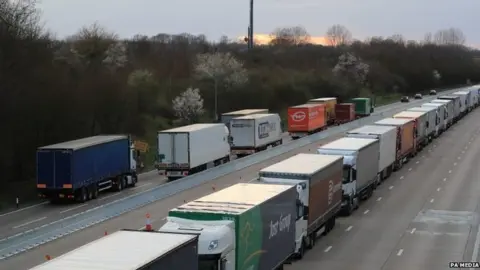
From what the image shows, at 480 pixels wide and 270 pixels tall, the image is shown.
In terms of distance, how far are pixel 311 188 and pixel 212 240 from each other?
9347mm

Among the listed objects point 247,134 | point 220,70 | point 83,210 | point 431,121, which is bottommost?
point 83,210

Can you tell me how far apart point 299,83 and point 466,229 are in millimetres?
82462

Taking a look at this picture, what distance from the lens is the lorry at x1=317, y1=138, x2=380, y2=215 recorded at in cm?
3166

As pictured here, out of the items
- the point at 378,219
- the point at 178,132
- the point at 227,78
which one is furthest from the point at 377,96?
the point at 378,219

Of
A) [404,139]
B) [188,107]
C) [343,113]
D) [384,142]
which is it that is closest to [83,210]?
[384,142]

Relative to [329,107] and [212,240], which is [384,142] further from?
[329,107]

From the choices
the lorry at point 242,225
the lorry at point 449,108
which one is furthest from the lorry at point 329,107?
the lorry at point 242,225

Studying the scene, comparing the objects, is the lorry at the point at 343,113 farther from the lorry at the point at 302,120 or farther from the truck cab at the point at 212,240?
the truck cab at the point at 212,240

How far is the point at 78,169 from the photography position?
119 ft

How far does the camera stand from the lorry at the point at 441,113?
71881mm

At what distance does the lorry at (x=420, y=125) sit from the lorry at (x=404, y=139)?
2.17 meters

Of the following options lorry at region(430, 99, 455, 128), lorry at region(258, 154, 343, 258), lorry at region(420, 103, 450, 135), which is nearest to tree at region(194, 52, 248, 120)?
lorry at region(430, 99, 455, 128)

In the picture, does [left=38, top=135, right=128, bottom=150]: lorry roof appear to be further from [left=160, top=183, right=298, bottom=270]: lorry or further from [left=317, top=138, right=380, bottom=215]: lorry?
[left=160, top=183, right=298, bottom=270]: lorry

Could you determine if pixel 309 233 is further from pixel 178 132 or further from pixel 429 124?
pixel 429 124
